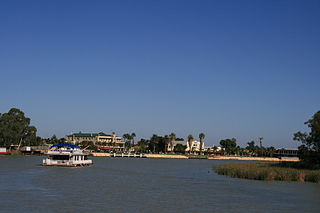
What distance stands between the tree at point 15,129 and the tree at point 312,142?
434 feet

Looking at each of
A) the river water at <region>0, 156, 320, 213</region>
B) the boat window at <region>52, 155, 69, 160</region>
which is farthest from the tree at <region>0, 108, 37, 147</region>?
the river water at <region>0, 156, 320, 213</region>

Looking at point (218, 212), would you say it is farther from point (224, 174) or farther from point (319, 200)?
point (224, 174)

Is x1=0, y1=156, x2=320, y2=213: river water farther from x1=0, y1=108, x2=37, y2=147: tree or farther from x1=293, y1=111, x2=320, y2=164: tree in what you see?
x1=0, y1=108, x2=37, y2=147: tree

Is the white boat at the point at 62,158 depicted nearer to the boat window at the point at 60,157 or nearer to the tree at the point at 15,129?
the boat window at the point at 60,157

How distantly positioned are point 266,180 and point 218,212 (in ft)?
109

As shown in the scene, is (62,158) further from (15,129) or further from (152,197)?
(15,129)

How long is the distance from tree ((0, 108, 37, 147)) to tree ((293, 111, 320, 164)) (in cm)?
13224

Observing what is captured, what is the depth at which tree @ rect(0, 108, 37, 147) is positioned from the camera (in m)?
182

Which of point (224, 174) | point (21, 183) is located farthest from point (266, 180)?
point (21, 183)

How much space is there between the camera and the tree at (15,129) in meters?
182

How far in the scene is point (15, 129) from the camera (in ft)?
612

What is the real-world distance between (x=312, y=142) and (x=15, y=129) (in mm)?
138340

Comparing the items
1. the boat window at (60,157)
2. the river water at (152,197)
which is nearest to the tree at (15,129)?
the boat window at (60,157)

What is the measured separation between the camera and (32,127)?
198500mm
